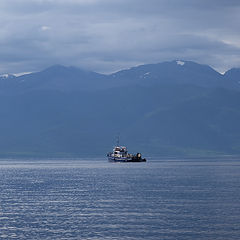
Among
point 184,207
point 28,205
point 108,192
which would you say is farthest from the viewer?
point 108,192

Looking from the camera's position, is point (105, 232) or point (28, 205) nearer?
point (105, 232)

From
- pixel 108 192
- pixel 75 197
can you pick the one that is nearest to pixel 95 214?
pixel 75 197

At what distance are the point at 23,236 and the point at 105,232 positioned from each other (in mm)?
10336

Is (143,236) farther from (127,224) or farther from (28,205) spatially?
(28,205)

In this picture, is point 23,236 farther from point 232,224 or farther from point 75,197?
point 75,197

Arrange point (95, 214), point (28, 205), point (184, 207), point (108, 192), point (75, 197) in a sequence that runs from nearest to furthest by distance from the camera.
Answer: point (95, 214), point (184, 207), point (28, 205), point (75, 197), point (108, 192)

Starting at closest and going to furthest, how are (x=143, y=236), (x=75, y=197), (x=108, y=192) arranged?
(x=143, y=236)
(x=75, y=197)
(x=108, y=192)

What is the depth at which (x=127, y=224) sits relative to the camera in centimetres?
8800

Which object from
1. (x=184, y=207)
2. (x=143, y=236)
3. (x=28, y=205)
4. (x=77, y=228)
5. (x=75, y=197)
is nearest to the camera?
(x=143, y=236)

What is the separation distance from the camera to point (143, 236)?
78.8 m

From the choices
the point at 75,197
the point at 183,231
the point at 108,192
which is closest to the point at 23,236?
the point at 183,231

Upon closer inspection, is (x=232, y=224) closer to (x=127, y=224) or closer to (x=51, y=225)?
(x=127, y=224)

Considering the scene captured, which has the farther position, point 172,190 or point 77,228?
point 172,190

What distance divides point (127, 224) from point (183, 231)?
9.50 m
